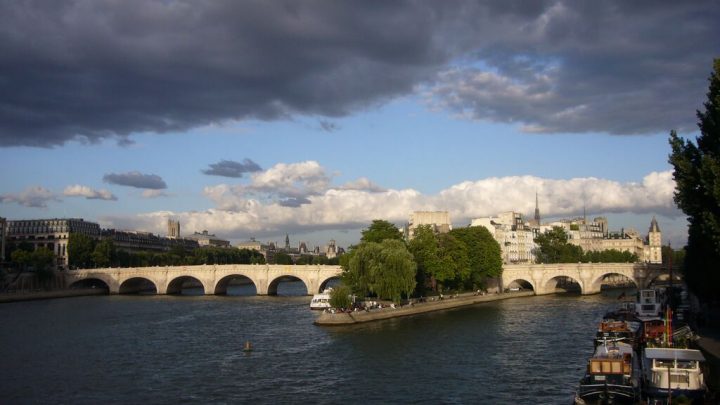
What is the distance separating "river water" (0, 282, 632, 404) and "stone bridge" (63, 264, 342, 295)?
73.1 feet

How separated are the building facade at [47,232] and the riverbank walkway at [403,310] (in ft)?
292

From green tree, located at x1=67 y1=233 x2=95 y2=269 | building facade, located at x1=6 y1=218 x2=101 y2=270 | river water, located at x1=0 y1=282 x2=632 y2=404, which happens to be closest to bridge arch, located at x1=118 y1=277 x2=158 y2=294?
green tree, located at x1=67 y1=233 x2=95 y2=269

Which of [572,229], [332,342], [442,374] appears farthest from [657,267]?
[572,229]

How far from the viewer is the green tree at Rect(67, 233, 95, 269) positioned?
116375mm

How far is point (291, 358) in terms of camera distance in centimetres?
4012

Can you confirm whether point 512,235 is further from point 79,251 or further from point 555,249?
point 79,251

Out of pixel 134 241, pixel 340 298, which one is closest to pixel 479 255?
pixel 340 298

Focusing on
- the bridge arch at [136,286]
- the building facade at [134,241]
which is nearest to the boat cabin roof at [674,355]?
the bridge arch at [136,286]

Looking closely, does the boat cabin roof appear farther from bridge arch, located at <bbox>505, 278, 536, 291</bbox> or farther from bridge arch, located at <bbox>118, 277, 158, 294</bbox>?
bridge arch, located at <bbox>118, 277, 158, 294</bbox>

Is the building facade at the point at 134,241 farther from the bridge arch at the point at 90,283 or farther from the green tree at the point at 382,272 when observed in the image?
the green tree at the point at 382,272

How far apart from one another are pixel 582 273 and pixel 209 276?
47275 mm

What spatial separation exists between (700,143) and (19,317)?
188 feet

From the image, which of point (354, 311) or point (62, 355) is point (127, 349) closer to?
point (62, 355)

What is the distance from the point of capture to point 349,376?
3506 cm
